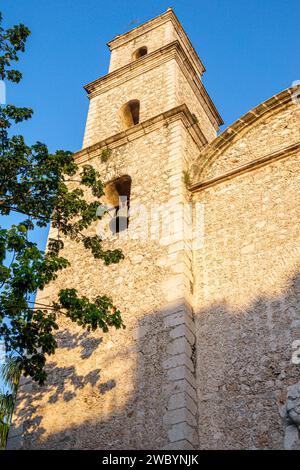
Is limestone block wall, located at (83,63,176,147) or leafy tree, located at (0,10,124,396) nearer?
leafy tree, located at (0,10,124,396)

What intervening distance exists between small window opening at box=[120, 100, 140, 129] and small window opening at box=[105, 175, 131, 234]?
2.32m

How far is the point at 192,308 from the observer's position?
23.4 ft

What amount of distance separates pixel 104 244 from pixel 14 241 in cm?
315

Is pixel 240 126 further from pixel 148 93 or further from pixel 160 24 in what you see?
pixel 160 24

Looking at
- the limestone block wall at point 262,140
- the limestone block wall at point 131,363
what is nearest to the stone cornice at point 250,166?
the limestone block wall at point 262,140

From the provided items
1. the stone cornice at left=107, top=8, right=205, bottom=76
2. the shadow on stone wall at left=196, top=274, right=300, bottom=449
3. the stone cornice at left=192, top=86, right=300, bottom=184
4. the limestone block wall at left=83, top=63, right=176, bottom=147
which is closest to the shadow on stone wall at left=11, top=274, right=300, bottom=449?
the shadow on stone wall at left=196, top=274, right=300, bottom=449

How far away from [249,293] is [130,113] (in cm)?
639

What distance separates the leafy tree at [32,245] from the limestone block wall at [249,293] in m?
1.29

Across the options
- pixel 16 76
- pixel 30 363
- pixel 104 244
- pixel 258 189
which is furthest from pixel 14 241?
pixel 258 189

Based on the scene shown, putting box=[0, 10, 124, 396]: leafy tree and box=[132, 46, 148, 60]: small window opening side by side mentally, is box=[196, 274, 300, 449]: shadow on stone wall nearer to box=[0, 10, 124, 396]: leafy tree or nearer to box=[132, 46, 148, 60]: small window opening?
box=[0, 10, 124, 396]: leafy tree

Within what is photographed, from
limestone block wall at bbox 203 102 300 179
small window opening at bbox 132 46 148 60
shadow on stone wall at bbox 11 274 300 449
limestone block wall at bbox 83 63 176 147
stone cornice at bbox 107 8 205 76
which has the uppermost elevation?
stone cornice at bbox 107 8 205 76

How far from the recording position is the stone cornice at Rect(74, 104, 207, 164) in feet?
31.0
